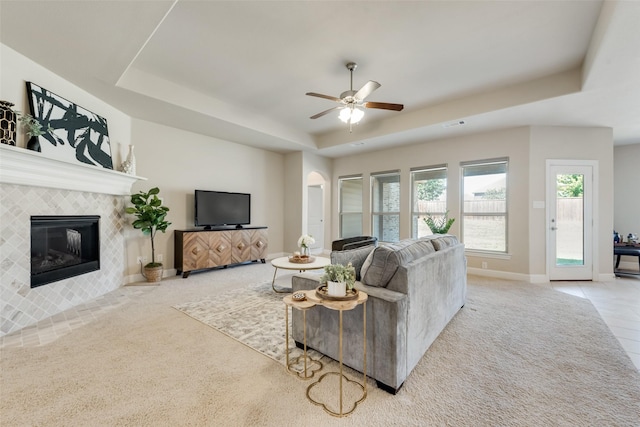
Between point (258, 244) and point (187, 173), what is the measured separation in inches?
77.1

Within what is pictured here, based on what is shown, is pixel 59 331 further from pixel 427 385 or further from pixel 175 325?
pixel 427 385

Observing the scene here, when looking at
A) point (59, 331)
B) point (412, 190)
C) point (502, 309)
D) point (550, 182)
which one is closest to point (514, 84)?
point (550, 182)

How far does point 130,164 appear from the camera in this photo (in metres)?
3.92

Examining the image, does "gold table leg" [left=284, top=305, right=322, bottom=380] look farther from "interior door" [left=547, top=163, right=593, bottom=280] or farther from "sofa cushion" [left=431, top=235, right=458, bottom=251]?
"interior door" [left=547, top=163, right=593, bottom=280]

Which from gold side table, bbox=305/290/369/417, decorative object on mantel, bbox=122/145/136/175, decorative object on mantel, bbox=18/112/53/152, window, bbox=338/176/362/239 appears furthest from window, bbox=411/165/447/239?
decorative object on mantel, bbox=18/112/53/152

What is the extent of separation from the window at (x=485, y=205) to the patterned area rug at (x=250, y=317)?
153 inches

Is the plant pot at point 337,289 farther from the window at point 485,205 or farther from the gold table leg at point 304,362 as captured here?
the window at point 485,205

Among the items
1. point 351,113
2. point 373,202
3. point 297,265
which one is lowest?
point 297,265

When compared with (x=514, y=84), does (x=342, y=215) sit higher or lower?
lower

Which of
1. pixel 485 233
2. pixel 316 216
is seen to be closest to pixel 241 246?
pixel 316 216

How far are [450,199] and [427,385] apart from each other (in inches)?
165

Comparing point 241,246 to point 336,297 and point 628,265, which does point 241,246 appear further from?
point 628,265

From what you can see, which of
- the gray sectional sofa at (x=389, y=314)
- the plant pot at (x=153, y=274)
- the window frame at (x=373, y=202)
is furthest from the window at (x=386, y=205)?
the plant pot at (x=153, y=274)

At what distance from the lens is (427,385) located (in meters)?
1.71
